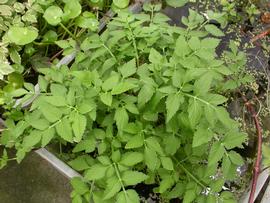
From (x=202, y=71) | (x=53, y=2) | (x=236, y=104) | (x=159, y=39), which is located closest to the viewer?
(x=202, y=71)

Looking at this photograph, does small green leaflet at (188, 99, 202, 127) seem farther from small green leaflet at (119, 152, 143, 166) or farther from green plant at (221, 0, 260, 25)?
green plant at (221, 0, 260, 25)

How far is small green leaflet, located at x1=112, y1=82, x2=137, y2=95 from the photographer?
126cm

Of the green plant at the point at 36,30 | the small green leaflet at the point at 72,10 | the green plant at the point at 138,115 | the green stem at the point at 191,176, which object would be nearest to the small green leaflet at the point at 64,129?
the green plant at the point at 138,115

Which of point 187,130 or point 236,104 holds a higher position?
point 187,130

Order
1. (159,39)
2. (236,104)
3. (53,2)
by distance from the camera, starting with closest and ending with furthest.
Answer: (159,39)
(53,2)
(236,104)

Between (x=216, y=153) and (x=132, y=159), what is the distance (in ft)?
0.85

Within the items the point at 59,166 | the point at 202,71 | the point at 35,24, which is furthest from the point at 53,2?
the point at 202,71

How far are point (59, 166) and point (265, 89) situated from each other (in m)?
1.00

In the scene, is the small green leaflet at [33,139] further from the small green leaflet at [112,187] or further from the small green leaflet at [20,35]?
the small green leaflet at [20,35]

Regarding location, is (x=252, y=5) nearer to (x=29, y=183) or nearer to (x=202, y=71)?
(x=202, y=71)

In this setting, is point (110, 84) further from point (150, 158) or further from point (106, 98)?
point (150, 158)

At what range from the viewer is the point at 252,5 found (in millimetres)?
2025

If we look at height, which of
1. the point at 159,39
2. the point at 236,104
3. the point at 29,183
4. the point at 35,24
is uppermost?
the point at 159,39

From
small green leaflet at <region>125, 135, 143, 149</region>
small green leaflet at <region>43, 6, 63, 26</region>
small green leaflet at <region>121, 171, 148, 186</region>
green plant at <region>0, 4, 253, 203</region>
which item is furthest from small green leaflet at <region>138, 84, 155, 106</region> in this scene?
small green leaflet at <region>43, 6, 63, 26</region>
